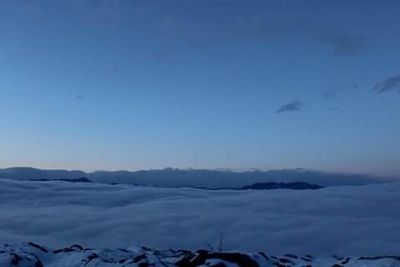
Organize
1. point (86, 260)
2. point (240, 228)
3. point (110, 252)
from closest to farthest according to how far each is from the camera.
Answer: point (86, 260) < point (110, 252) < point (240, 228)

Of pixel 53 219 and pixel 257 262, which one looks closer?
pixel 257 262

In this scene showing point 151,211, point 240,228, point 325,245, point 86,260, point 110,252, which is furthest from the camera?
point 151,211

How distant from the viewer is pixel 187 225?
266 feet

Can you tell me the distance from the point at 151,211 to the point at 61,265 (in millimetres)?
63251

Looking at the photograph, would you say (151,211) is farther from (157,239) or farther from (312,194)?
(312,194)

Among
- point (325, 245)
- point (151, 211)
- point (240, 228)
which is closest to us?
point (325, 245)

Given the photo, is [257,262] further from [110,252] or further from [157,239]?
[157,239]

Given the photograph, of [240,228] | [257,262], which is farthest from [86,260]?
[240,228]

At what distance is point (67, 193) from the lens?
347ft

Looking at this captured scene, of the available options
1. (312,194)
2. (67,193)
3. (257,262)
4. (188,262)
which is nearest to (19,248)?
(188,262)

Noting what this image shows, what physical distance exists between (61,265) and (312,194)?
92.5 meters

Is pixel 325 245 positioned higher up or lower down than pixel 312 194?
lower down

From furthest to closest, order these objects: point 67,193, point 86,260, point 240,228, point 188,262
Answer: point 67,193 < point 240,228 < point 86,260 < point 188,262

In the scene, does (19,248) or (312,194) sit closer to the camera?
(19,248)
